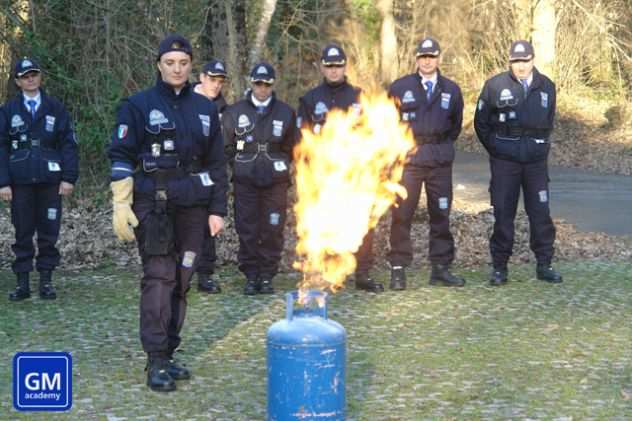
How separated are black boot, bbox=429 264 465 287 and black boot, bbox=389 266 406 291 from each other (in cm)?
41

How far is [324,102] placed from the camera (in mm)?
11258

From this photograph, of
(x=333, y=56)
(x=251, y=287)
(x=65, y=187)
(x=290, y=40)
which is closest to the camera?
(x=65, y=187)

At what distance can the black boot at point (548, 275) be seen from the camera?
38.9ft

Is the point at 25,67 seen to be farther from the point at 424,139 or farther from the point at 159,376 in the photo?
the point at 159,376

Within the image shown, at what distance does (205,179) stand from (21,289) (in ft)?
12.7

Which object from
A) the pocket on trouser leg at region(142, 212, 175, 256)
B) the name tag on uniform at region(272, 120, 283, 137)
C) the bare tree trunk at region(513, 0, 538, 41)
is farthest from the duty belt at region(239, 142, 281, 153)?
the bare tree trunk at region(513, 0, 538, 41)

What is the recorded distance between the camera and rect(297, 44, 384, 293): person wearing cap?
36.6 feet

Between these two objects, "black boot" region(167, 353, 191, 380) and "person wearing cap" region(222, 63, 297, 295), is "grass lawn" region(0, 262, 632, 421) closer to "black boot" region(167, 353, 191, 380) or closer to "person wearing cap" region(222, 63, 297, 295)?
"black boot" region(167, 353, 191, 380)

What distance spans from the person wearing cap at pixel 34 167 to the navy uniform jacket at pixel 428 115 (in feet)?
11.0

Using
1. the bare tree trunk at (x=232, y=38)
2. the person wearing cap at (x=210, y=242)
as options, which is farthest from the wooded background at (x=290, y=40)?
the person wearing cap at (x=210, y=242)

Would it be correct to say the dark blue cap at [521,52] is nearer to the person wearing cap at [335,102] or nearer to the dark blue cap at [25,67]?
the person wearing cap at [335,102]

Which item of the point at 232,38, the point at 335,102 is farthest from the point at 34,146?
the point at 232,38

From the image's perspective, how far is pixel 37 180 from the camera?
10.8 meters

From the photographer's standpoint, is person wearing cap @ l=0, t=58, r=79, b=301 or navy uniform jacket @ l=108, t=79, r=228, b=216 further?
person wearing cap @ l=0, t=58, r=79, b=301
